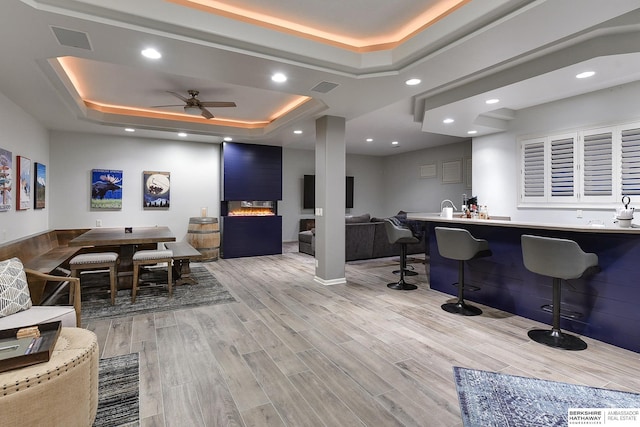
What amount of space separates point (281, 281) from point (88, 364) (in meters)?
3.43

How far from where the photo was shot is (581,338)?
2.96 meters

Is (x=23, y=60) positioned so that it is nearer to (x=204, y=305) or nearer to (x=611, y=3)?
(x=204, y=305)

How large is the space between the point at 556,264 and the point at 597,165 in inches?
112

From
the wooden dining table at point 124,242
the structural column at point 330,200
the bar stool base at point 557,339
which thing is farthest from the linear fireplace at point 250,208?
the bar stool base at point 557,339

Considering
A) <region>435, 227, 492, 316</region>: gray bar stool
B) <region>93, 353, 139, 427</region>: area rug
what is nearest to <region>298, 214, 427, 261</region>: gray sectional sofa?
<region>435, 227, 492, 316</region>: gray bar stool

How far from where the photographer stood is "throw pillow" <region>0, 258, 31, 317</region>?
227 cm

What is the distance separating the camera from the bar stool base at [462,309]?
3.60 meters

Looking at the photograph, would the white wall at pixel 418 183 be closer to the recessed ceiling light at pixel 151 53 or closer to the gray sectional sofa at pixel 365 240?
the gray sectional sofa at pixel 365 240

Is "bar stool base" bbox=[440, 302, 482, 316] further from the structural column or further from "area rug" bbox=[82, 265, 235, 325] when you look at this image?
"area rug" bbox=[82, 265, 235, 325]

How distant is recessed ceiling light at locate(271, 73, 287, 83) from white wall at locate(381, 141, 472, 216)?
571 centimetres

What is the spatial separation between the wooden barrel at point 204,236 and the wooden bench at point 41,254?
1.94 metres

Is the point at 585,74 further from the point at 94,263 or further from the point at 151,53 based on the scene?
the point at 94,263

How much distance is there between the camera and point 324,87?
12.2 feet

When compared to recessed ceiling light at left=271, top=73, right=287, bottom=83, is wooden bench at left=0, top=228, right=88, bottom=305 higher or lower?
lower
